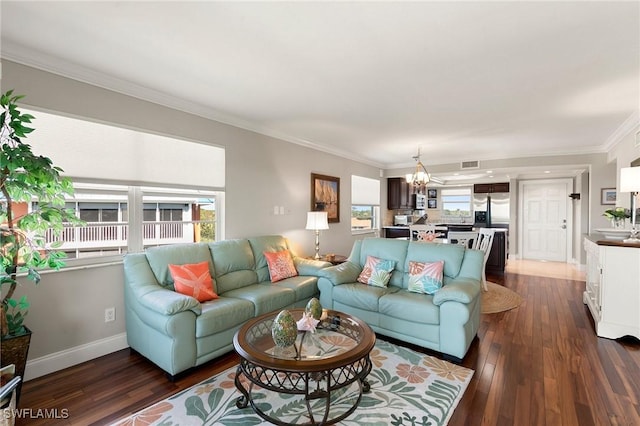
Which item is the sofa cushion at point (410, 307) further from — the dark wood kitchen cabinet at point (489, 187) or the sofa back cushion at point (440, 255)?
the dark wood kitchen cabinet at point (489, 187)

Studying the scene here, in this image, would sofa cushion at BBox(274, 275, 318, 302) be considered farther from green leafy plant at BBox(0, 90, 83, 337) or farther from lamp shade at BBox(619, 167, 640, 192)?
lamp shade at BBox(619, 167, 640, 192)

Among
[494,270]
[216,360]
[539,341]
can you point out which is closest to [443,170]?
[494,270]

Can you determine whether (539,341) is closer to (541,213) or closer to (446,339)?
A: (446,339)

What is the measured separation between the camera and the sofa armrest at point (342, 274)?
3.41 m

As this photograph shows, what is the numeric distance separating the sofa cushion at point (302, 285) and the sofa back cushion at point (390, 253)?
25.9 inches

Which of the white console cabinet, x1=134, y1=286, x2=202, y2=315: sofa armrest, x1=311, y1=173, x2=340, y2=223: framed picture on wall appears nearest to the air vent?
x1=311, y1=173, x2=340, y2=223: framed picture on wall

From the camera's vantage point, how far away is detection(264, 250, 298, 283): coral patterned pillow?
11.8ft

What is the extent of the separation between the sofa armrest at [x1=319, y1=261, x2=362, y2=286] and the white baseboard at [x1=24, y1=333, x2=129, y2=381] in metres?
2.10

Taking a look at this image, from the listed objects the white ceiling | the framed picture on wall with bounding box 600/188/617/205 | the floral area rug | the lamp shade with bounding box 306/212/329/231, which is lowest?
the floral area rug

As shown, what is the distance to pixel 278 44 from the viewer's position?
6.95 ft

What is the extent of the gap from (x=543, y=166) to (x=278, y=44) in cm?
568

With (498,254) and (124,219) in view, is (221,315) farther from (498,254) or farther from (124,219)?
(498,254)

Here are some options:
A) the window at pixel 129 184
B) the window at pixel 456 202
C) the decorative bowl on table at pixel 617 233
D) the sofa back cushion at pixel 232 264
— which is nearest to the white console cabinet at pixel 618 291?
the decorative bowl on table at pixel 617 233

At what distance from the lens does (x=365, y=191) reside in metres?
6.80
